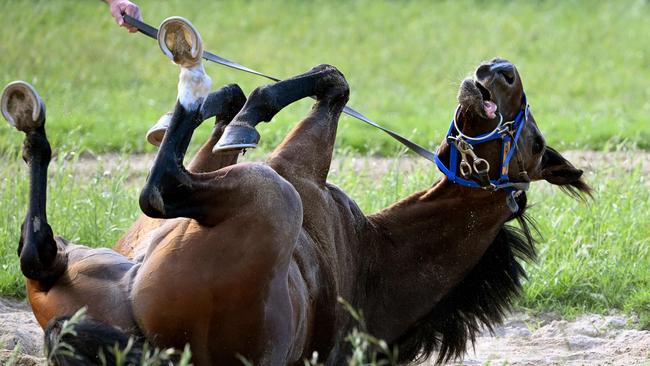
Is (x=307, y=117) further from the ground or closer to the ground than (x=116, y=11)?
closer to the ground

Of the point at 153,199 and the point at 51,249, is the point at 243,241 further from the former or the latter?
the point at 51,249

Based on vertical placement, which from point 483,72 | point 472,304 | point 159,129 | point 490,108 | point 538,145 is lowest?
point 472,304

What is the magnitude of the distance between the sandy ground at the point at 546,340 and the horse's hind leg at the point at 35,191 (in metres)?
1.08

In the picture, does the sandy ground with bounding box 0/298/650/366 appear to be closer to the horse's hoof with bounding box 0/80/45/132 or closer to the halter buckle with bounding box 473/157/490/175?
the halter buckle with bounding box 473/157/490/175

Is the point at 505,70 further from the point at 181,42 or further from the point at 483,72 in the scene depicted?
the point at 181,42

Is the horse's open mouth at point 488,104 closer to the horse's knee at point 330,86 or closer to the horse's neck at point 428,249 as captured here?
the horse's neck at point 428,249

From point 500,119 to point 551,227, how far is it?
2220 millimetres

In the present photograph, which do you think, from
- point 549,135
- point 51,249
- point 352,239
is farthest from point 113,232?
point 549,135

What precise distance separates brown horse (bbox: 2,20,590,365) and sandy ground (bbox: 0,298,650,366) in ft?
1.62

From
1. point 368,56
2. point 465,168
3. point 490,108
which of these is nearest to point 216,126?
point 465,168

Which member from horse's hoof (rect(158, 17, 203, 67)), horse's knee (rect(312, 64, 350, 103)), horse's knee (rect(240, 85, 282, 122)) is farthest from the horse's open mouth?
horse's hoof (rect(158, 17, 203, 67))

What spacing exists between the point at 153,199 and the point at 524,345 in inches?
106

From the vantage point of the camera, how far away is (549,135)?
34.3 ft

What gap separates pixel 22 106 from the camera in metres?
4.17
